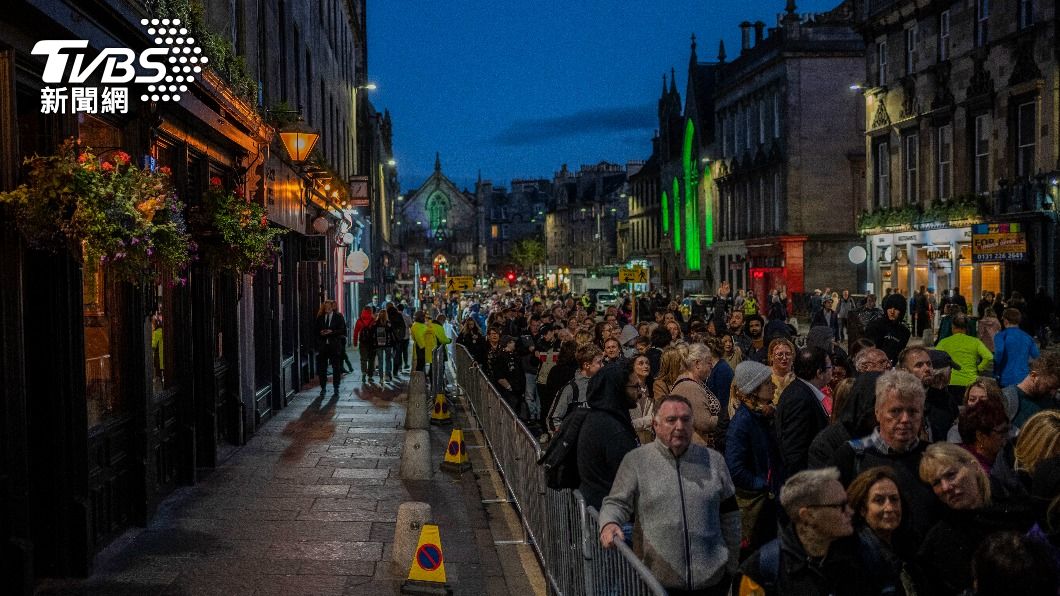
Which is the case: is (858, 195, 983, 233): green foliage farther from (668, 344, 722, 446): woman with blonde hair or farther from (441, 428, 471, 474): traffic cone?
(668, 344, 722, 446): woman with blonde hair

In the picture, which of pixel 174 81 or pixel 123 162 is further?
pixel 174 81

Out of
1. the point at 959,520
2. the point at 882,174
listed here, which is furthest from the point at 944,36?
the point at 959,520

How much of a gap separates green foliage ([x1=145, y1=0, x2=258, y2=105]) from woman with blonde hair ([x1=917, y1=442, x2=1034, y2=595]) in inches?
325

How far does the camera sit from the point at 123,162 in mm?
8242

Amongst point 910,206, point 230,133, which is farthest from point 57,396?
point 910,206

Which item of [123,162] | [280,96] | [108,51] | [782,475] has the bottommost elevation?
[782,475]

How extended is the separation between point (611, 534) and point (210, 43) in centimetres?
906

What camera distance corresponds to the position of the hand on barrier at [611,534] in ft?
17.1

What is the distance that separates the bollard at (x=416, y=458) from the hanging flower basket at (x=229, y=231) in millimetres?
2801

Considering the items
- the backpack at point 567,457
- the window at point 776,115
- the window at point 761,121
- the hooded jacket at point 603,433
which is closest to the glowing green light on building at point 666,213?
the window at point 761,121

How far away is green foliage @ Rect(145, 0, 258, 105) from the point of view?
10703 mm

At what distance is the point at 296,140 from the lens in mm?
18312

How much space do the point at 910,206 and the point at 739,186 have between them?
2246 centimetres

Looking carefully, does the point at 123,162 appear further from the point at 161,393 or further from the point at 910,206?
the point at 910,206
